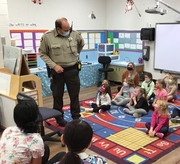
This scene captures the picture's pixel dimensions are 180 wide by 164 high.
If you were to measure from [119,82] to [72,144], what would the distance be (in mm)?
4935

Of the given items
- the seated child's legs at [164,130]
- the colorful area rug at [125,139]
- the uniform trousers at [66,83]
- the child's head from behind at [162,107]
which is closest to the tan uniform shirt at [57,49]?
the uniform trousers at [66,83]

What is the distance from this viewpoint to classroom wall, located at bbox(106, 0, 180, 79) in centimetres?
545

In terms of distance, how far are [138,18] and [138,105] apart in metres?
2.88

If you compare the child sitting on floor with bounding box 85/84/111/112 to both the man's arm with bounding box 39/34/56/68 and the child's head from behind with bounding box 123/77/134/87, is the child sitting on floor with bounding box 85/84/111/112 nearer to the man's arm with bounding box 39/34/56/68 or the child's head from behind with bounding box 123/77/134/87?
the child's head from behind with bounding box 123/77/134/87

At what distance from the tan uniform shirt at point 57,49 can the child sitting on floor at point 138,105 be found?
1326 mm

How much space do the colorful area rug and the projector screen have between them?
6.50ft

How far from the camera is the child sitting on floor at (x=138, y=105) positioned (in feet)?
12.5

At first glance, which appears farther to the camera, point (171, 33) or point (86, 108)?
point (171, 33)

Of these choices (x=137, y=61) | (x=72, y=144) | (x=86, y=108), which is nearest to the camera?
(x=72, y=144)

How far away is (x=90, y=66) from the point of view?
5770mm

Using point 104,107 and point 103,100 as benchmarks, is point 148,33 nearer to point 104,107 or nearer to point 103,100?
point 103,100

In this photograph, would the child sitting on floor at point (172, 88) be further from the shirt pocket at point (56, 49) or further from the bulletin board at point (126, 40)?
the shirt pocket at point (56, 49)

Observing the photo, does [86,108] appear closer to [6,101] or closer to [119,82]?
[6,101]

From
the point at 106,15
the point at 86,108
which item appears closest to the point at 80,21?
the point at 106,15
